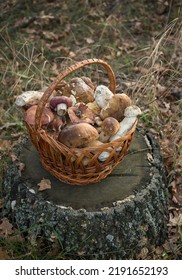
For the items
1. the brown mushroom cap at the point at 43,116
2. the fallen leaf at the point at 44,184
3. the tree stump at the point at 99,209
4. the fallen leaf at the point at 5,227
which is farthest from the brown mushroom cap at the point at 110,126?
the fallen leaf at the point at 5,227

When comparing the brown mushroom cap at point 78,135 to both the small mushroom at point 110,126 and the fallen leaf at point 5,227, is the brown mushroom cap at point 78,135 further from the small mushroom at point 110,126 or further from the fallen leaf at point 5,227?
the fallen leaf at point 5,227

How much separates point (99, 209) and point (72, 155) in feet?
1.68

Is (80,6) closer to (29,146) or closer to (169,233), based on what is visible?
(29,146)

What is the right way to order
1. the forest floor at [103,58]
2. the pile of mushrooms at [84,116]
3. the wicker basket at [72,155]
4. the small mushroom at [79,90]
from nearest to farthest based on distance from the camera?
the wicker basket at [72,155]
the pile of mushrooms at [84,116]
the small mushroom at [79,90]
the forest floor at [103,58]

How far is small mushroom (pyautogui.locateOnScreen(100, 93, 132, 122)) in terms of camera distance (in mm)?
2875

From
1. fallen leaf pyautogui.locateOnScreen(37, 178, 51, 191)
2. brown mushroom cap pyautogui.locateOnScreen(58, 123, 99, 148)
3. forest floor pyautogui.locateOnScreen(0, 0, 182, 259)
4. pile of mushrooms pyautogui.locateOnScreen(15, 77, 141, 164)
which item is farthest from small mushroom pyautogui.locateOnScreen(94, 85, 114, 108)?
forest floor pyautogui.locateOnScreen(0, 0, 182, 259)

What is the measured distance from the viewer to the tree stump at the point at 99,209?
9.58 feet

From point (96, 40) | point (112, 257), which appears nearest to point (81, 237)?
point (112, 257)

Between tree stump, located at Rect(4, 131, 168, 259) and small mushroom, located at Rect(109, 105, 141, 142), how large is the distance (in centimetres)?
43

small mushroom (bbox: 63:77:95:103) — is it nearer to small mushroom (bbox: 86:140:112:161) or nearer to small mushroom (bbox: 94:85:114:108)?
small mushroom (bbox: 94:85:114:108)

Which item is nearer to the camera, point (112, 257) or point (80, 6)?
point (112, 257)

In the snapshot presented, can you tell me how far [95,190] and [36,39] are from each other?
3.45m

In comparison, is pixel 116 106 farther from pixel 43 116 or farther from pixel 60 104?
pixel 43 116

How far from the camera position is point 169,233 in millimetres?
3389
